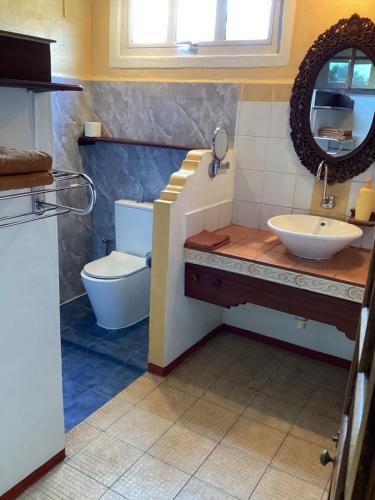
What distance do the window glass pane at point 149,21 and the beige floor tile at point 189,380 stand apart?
209 cm

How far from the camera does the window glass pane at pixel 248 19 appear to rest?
2.49 meters

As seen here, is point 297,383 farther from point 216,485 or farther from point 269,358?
point 216,485

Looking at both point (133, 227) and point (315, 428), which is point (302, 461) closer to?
point (315, 428)

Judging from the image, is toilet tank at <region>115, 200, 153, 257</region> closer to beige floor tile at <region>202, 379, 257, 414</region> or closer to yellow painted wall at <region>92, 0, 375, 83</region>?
yellow painted wall at <region>92, 0, 375, 83</region>

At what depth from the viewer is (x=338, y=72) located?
2.29 metres

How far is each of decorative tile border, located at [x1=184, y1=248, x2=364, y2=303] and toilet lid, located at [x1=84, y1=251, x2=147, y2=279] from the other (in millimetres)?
595

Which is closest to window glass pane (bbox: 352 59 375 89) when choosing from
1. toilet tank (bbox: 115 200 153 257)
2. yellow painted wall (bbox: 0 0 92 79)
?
toilet tank (bbox: 115 200 153 257)

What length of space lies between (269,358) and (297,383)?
0.27 metres

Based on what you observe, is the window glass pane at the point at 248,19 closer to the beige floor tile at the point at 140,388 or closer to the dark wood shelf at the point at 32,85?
the dark wood shelf at the point at 32,85

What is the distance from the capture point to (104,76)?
10.1 feet

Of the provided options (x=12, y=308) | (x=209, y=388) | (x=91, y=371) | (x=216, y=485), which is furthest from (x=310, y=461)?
(x=12, y=308)

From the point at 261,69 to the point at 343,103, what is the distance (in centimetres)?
52

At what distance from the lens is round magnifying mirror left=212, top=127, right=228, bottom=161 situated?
2408 mm

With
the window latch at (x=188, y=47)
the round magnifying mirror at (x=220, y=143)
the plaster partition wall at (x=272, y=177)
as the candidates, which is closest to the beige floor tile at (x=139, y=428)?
the plaster partition wall at (x=272, y=177)
